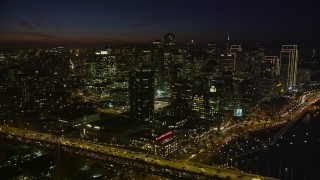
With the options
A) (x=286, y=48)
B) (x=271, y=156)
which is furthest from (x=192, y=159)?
(x=286, y=48)

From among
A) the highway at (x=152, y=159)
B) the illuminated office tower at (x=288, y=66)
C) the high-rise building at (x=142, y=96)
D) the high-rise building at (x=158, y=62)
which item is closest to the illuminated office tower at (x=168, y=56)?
the high-rise building at (x=158, y=62)

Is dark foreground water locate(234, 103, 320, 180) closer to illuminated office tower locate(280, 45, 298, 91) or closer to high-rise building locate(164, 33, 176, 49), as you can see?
illuminated office tower locate(280, 45, 298, 91)

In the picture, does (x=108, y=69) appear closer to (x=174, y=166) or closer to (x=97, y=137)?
(x=97, y=137)

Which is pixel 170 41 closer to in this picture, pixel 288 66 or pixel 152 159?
pixel 288 66

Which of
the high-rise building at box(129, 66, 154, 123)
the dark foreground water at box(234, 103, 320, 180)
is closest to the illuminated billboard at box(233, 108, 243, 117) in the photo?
the dark foreground water at box(234, 103, 320, 180)

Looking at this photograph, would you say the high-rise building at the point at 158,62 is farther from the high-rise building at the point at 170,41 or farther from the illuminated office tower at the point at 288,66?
the illuminated office tower at the point at 288,66

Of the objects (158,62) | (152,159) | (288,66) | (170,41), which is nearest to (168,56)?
(158,62)
